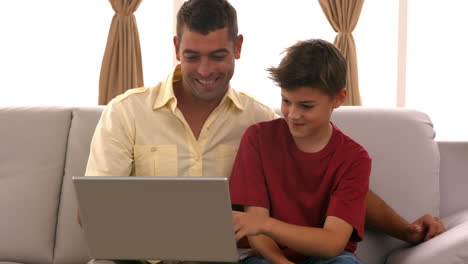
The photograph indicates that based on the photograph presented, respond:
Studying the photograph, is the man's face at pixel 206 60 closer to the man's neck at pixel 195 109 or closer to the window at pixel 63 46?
the man's neck at pixel 195 109

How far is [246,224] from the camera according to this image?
158 centimetres

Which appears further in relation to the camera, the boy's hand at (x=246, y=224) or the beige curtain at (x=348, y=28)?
the beige curtain at (x=348, y=28)

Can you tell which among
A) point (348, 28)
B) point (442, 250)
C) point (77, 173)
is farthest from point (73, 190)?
point (348, 28)

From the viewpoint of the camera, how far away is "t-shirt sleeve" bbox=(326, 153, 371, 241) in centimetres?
172

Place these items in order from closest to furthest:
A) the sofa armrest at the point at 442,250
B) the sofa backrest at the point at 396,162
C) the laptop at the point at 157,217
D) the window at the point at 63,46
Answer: the laptop at the point at 157,217, the sofa armrest at the point at 442,250, the sofa backrest at the point at 396,162, the window at the point at 63,46

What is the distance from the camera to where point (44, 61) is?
166 inches

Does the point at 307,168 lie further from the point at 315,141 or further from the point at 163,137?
the point at 163,137

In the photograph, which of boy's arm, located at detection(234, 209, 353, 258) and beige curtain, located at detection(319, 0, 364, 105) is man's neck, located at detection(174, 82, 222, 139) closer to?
boy's arm, located at detection(234, 209, 353, 258)

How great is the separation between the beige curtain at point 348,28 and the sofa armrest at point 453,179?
1474mm

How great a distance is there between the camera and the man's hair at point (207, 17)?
187 cm

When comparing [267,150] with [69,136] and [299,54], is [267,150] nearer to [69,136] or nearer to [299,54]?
[299,54]

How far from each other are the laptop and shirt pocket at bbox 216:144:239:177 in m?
0.54

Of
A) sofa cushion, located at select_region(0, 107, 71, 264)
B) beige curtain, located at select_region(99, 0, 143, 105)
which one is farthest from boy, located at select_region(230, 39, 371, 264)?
beige curtain, located at select_region(99, 0, 143, 105)

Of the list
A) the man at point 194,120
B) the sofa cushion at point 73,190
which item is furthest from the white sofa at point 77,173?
the man at point 194,120
